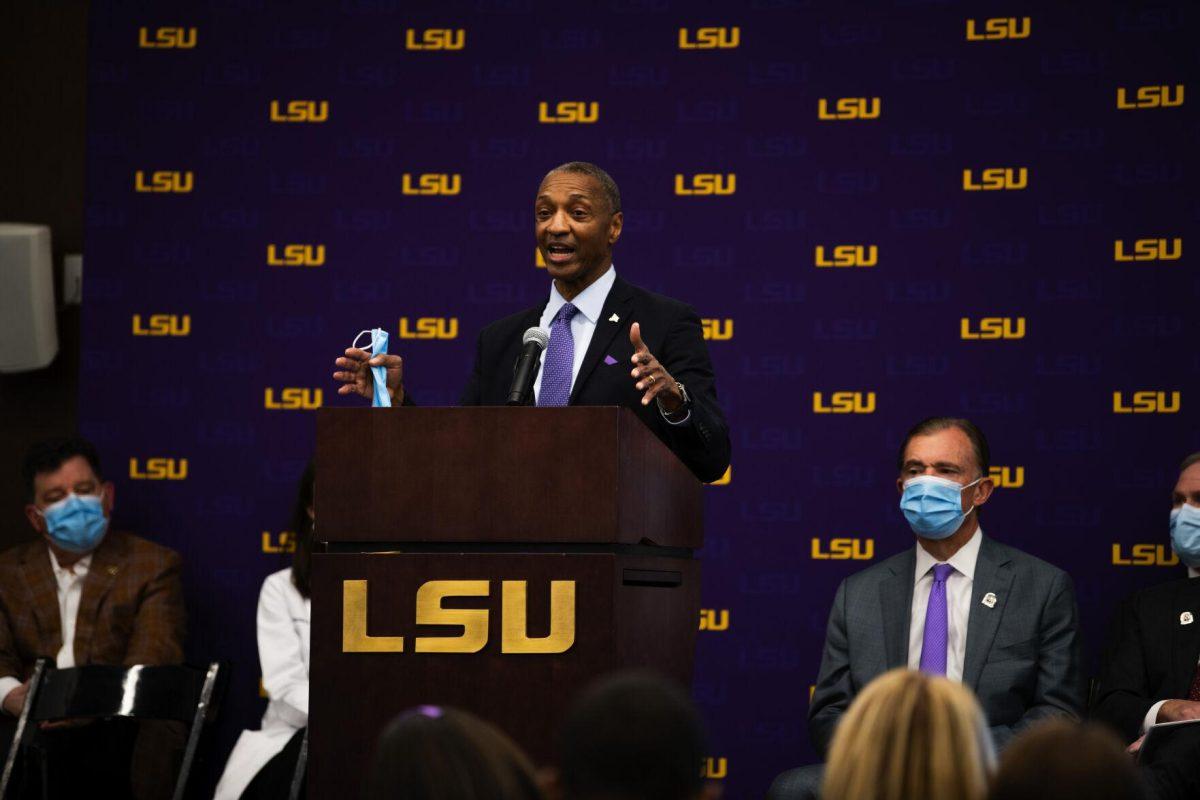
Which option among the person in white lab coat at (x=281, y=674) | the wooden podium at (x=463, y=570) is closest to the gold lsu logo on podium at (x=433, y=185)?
the person in white lab coat at (x=281, y=674)

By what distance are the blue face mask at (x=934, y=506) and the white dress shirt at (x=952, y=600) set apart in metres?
0.09

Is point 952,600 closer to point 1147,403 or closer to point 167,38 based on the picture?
point 1147,403

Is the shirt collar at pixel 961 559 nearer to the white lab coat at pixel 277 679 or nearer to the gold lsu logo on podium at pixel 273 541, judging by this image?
the white lab coat at pixel 277 679

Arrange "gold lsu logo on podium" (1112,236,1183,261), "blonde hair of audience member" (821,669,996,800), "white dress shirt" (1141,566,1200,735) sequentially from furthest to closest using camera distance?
1. "gold lsu logo on podium" (1112,236,1183,261)
2. "white dress shirt" (1141,566,1200,735)
3. "blonde hair of audience member" (821,669,996,800)

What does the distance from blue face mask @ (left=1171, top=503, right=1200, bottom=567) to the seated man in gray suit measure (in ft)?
1.86

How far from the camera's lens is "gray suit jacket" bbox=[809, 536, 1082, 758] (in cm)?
418

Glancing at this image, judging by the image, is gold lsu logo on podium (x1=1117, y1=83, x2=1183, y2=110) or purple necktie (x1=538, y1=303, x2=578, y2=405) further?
gold lsu logo on podium (x1=1117, y1=83, x2=1183, y2=110)

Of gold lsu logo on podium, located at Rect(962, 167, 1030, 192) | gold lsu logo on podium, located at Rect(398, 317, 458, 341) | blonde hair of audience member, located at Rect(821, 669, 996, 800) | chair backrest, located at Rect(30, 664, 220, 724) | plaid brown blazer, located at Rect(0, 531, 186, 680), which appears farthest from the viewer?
gold lsu logo on podium, located at Rect(398, 317, 458, 341)

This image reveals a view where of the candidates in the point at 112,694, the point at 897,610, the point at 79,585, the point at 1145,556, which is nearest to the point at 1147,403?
the point at 1145,556

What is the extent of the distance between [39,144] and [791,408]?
329 cm

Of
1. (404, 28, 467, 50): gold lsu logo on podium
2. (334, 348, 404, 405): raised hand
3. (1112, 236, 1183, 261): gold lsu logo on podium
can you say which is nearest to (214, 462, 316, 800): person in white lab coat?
(404, 28, 467, 50): gold lsu logo on podium

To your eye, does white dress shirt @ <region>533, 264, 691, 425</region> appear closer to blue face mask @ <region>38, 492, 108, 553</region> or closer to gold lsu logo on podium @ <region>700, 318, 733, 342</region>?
gold lsu logo on podium @ <region>700, 318, 733, 342</region>

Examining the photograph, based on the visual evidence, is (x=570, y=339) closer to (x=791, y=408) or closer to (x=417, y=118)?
(x=791, y=408)

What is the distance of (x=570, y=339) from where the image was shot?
3299mm
